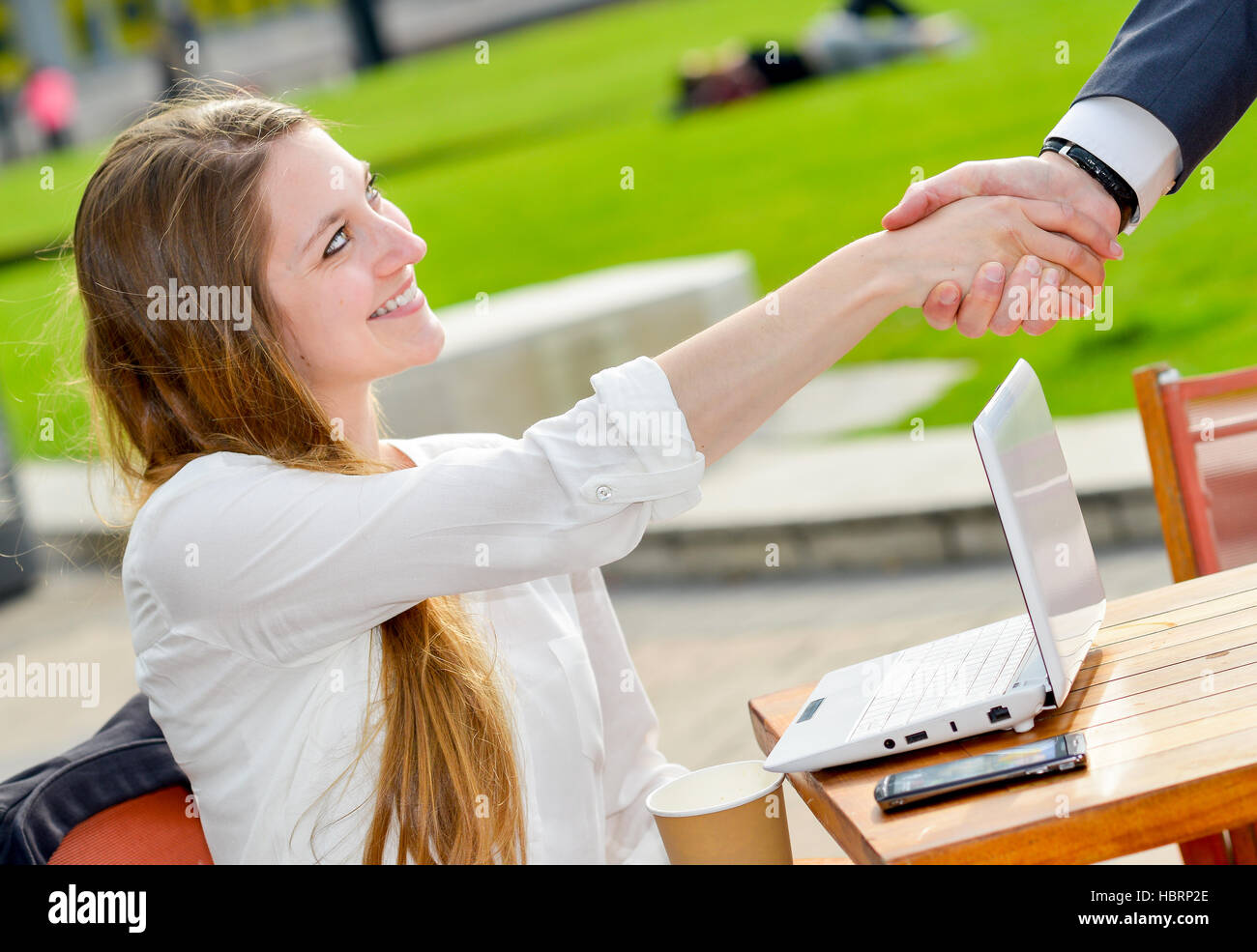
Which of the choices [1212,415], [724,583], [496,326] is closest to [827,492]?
[724,583]

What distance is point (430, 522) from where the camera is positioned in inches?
58.9

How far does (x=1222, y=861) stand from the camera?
1.96 m

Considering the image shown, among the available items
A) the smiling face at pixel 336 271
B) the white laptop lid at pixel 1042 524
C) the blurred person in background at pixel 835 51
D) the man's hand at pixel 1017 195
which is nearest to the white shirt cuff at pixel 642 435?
the white laptop lid at pixel 1042 524

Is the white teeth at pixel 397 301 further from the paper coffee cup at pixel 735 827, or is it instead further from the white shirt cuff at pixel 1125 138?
the white shirt cuff at pixel 1125 138

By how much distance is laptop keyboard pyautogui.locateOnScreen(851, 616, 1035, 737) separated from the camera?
1.56 m

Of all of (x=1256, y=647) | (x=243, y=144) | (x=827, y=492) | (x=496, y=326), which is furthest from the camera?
(x=496, y=326)

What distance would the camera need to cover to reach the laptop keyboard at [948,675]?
61.4 inches

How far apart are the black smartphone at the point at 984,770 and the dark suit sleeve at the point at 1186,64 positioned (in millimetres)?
1102

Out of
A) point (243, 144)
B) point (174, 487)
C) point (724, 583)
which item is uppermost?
point (243, 144)

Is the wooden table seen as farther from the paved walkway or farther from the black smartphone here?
the paved walkway

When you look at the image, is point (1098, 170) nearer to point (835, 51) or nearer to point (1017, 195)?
point (1017, 195)

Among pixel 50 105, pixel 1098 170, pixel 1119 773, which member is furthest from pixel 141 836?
pixel 50 105
